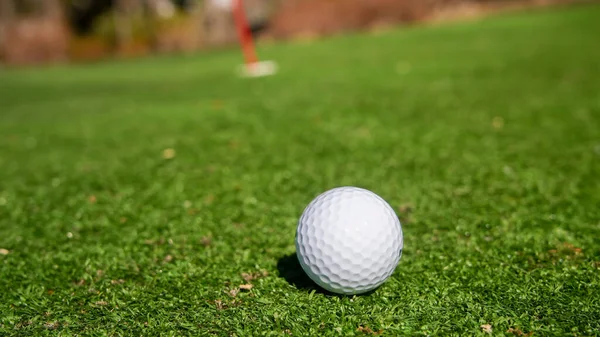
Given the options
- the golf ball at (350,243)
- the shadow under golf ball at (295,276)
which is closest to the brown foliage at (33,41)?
the shadow under golf ball at (295,276)

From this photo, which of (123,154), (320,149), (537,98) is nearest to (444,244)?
(320,149)

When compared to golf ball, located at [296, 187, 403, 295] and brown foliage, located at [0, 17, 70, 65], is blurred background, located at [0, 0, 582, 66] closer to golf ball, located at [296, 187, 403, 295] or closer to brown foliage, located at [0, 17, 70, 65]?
brown foliage, located at [0, 17, 70, 65]

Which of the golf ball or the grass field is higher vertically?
the golf ball

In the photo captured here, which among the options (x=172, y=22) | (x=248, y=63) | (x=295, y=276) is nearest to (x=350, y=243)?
(x=295, y=276)

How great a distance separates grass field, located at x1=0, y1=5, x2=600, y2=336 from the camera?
2439 millimetres

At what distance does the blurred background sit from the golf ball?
→ 1796 centimetres

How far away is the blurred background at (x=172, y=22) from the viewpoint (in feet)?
63.6

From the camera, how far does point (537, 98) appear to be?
680 cm

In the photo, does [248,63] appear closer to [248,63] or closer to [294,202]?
[248,63]

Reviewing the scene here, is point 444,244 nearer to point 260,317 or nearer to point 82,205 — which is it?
point 260,317

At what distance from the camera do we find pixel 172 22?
2117 centimetres

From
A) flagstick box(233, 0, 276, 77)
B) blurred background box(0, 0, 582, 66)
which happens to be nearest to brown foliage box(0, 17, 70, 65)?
blurred background box(0, 0, 582, 66)

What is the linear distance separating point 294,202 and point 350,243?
1.36 meters

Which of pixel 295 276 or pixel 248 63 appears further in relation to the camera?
pixel 248 63
